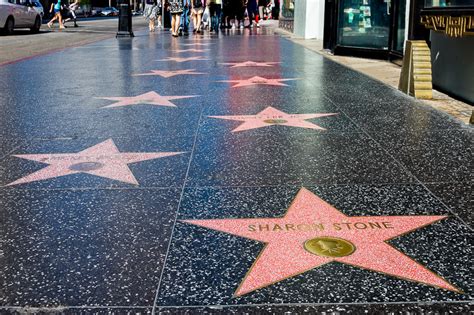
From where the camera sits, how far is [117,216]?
316 cm

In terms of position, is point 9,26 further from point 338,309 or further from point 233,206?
point 338,309

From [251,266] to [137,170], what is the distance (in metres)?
1.75

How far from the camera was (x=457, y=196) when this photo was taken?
3488 mm

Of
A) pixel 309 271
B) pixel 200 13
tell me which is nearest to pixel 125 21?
pixel 200 13

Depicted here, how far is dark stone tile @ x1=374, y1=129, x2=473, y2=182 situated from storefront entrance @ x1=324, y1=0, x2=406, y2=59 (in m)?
6.35

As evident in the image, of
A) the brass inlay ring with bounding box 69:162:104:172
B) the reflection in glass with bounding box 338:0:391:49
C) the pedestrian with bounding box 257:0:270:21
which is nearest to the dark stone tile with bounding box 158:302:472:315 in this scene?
the brass inlay ring with bounding box 69:162:104:172

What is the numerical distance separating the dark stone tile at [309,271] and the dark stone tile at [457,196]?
63mm

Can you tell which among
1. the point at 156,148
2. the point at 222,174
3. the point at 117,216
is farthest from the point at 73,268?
the point at 156,148

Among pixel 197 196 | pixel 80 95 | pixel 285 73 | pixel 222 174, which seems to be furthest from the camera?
pixel 285 73

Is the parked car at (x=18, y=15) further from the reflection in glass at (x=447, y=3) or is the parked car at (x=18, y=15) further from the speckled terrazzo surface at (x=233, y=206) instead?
the reflection in glass at (x=447, y=3)

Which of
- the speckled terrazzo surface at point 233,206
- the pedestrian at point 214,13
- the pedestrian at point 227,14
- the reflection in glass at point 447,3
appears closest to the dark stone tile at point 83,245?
the speckled terrazzo surface at point 233,206

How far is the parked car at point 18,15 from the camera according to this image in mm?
23727

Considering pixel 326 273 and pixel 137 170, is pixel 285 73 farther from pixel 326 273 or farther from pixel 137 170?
pixel 326 273

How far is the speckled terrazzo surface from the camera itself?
7.55ft
